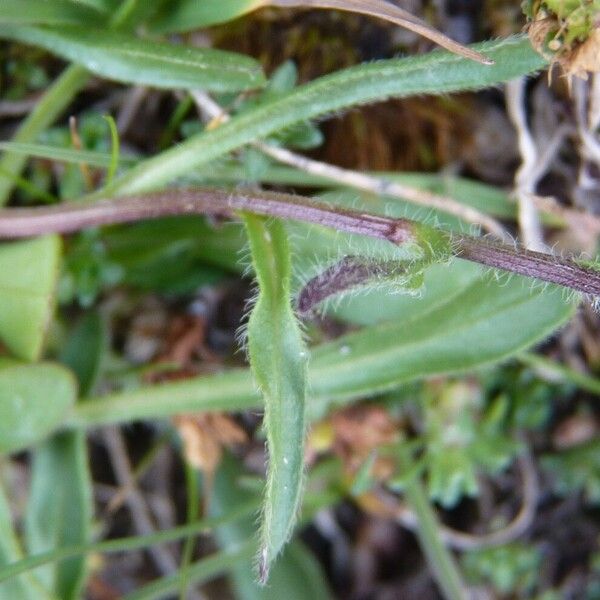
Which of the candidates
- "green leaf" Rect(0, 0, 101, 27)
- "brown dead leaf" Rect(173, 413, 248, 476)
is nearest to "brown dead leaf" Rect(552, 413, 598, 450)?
"brown dead leaf" Rect(173, 413, 248, 476)

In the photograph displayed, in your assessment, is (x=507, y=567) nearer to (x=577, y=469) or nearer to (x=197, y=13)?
(x=577, y=469)

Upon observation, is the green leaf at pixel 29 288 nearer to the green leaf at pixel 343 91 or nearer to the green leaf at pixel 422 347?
the green leaf at pixel 343 91

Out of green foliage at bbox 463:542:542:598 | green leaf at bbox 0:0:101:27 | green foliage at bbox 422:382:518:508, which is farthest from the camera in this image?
green foliage at bbox 463:542:542:598

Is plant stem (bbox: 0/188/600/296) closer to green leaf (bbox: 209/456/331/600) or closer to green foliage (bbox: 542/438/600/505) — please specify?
green leaf (bbox: 209/456/331/600)

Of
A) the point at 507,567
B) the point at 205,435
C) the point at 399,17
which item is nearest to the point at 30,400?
the point at 205,435

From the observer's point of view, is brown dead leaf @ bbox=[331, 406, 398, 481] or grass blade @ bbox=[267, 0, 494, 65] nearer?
grass blade @ bbox=[267, 0, 494, 65]

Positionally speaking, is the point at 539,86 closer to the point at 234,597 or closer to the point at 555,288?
the point at 555,288
